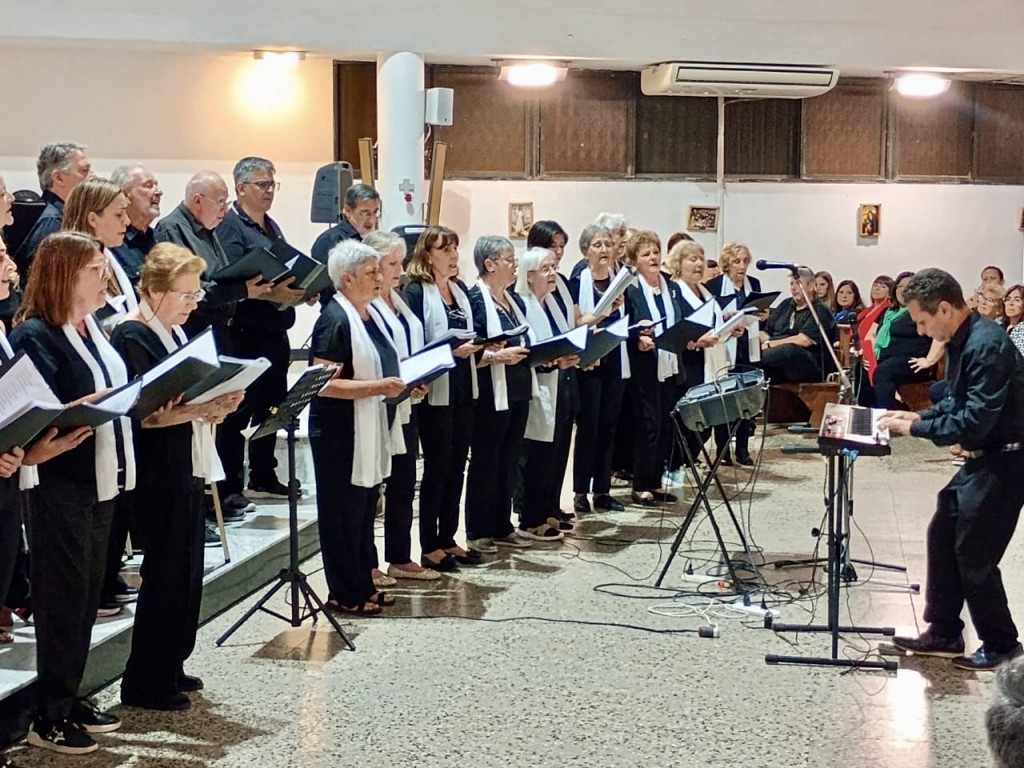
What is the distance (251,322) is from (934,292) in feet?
9.98

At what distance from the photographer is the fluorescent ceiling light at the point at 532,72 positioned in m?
9.41

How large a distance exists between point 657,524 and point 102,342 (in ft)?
12.3

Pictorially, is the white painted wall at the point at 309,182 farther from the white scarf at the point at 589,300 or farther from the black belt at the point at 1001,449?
the black belt at the point at 1001,449

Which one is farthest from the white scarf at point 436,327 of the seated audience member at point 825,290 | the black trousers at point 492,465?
the seated audience member at point 825,290

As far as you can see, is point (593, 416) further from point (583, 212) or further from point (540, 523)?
point (583, 212)

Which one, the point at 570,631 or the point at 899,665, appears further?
the point at 570,631

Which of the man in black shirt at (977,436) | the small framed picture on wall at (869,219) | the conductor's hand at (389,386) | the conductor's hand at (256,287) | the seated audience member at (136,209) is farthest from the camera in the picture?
the small framed picture on wall at (869,219)

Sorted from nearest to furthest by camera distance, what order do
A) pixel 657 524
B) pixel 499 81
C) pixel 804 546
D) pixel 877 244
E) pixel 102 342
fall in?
pixel 102 342
pixel 804 546
pixel 657 524
pixel 499 81
pixel 877 244

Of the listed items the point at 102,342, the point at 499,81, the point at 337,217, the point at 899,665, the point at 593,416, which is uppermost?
the point at 499,81

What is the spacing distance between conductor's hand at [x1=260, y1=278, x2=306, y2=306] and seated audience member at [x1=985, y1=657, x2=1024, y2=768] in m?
4.00

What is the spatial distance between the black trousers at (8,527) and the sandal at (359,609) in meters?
1.73

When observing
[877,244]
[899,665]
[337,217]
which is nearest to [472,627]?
[899,665]

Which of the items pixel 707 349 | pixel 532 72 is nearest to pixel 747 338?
pixel 707 349

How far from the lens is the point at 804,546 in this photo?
20.0 ft
